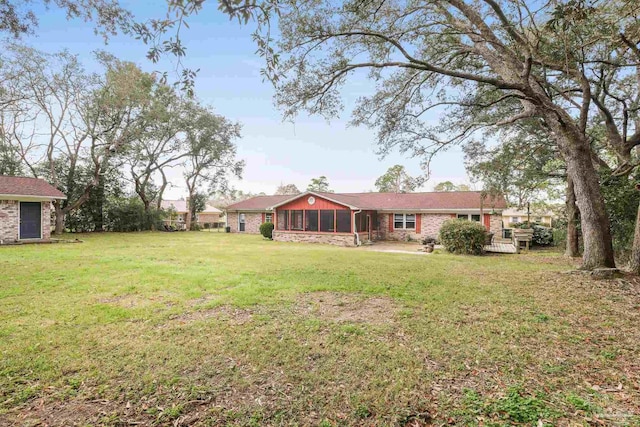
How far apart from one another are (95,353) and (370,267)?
288 inches

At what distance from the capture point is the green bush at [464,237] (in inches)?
519

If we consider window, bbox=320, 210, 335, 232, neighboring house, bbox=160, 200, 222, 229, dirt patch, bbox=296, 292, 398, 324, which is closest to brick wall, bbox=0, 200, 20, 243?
window, bbox=320, 210, 335, 232

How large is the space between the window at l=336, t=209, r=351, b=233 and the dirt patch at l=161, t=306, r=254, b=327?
543 inches

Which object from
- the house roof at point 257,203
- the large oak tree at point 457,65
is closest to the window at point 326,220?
the house roof at point 257,203

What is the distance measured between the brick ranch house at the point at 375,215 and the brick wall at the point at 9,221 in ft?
43.2

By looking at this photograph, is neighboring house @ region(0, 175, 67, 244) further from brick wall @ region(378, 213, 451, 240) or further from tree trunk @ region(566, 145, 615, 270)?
tree trunk @ region(566, 145, 615, 270)

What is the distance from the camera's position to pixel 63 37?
5.16 m

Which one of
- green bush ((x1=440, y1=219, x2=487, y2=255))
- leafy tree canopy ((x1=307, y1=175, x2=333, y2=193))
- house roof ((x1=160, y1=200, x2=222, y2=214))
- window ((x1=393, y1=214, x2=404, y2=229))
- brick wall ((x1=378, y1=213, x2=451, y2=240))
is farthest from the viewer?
leafy tree canopy ((x1=307, y1=175, x2=333, y2=193))

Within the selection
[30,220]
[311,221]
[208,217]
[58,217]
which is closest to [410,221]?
[311,221]

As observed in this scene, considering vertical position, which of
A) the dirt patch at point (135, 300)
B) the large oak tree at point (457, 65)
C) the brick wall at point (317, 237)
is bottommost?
the dirt patch at point (135, 300)

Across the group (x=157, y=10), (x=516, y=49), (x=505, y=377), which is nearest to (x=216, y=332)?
(x=505, y=377)

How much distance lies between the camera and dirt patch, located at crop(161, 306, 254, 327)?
4699 millimetres

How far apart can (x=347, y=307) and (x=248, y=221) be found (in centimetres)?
2328

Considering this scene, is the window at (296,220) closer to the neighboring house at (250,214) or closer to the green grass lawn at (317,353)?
the neighboring house at (250,214)
